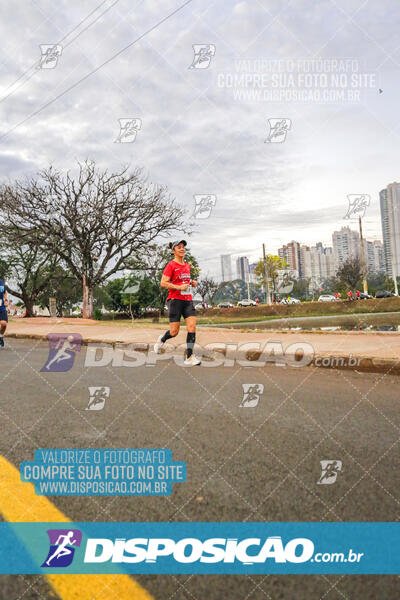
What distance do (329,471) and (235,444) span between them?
2.25 feet

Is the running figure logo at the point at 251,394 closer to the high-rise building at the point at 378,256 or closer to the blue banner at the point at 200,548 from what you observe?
the blue banner at the point at 200,548

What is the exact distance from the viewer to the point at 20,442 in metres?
3.12

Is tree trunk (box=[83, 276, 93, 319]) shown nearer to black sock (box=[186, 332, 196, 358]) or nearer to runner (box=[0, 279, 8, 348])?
runner (box=[0, 279, 8, 348])

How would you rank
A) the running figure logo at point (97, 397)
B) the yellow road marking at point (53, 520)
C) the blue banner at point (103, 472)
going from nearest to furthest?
the yellow road marking at point (53, 520) < the blue banner at point (103, 472) < the running figure logo at point (97, 397)

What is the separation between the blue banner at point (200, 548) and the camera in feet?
5.55

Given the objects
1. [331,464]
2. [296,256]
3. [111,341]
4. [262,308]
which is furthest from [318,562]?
[296,256]

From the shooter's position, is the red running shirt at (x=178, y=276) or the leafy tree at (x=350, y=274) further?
the leafy tree at (x=350, y=274)

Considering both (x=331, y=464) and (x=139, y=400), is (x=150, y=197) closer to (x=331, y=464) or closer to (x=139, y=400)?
(x=139, y=400)

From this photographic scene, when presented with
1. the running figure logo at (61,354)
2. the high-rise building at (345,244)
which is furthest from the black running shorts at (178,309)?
the high-rise building at (345,244)

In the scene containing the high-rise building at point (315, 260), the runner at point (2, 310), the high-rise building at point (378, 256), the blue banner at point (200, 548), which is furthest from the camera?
the high-rise building at point (378, 256)

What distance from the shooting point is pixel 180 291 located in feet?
24.0

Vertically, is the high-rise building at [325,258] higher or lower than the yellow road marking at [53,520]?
higher

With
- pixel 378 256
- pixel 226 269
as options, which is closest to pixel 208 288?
pixel 226 269

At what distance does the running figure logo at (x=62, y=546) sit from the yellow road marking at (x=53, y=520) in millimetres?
84
